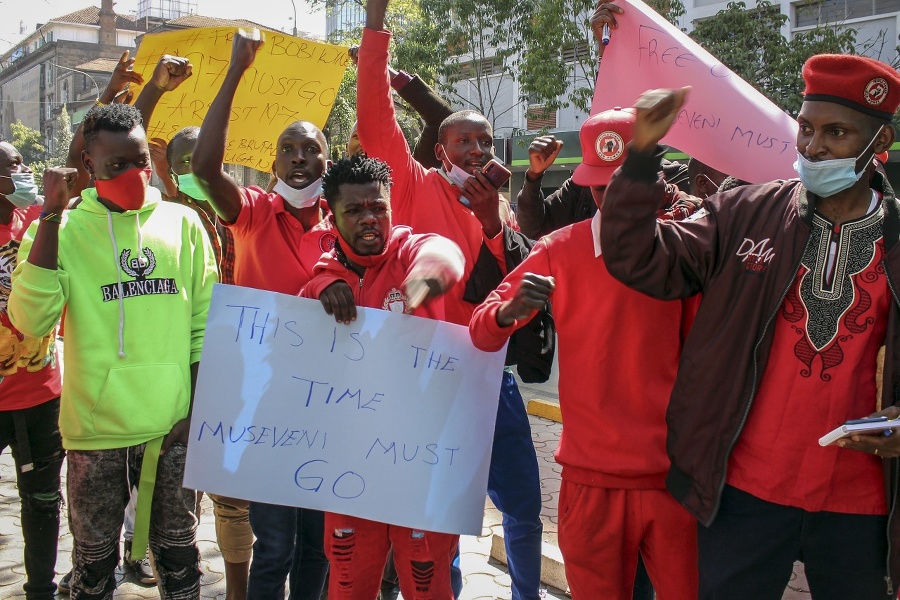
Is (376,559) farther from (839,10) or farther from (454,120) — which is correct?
(839,10)

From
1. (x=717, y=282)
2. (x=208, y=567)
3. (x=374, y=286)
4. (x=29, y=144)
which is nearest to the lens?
(x=717, y=282)

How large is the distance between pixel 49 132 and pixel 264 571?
276ft

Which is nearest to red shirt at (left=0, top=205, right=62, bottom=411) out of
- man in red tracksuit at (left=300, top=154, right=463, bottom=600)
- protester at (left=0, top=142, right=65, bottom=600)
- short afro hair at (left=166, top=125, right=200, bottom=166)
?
protester at (left=0, top=142, right=65, bottom=600)

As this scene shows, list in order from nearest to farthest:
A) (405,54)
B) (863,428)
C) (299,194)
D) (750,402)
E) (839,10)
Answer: (863,428) → (750,402) → (299,194) → (405,54) → (839,10)

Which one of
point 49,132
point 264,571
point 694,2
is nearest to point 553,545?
point 264,571

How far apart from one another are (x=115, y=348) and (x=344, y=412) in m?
0.92

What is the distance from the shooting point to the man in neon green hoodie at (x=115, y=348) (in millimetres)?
3082

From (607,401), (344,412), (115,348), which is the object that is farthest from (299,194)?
(607,401)

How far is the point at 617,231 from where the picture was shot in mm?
2295

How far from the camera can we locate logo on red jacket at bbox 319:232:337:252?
3.53m

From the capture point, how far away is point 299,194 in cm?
358

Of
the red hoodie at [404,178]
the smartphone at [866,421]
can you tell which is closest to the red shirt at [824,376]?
the smartphone at [866,421]

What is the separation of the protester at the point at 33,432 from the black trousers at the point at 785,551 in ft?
9.36

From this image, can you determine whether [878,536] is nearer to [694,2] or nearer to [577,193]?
[577,193]
